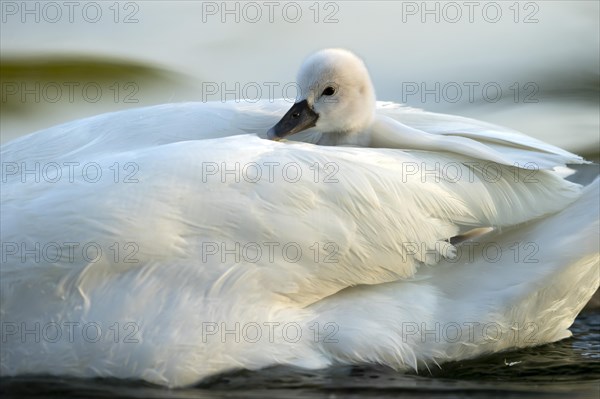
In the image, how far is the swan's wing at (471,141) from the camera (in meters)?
4.23

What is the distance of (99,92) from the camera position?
289 inches

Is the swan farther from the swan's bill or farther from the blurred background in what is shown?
the blurred background

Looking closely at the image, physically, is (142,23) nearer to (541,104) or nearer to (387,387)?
(541,104)

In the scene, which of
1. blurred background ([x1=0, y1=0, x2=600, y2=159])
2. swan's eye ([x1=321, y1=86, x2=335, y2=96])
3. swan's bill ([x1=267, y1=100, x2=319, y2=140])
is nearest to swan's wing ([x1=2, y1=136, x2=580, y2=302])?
swan's bill ([x1=267, y1=100, x2=319, y2=140])

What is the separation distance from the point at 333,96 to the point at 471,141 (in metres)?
0.59

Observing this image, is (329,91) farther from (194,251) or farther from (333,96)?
(194,251)

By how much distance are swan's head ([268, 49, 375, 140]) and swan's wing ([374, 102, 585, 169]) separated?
0.10m

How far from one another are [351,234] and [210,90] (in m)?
3.47

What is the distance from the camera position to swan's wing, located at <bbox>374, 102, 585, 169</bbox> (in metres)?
4.23

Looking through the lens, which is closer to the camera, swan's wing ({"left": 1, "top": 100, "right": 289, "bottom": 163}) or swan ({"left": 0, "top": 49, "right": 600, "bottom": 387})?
swan ({"left": 0, "top": 49, "right": 600, "bottom": 387})

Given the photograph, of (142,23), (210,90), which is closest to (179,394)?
(210,90)

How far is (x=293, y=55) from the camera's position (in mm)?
7895

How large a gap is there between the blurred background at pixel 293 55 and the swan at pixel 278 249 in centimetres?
255

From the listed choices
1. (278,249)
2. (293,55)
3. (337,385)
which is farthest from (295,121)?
(293,55)
